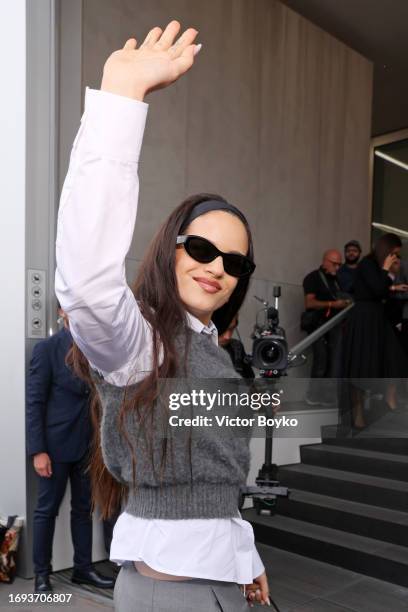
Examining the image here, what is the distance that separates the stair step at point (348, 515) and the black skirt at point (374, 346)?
110 cm

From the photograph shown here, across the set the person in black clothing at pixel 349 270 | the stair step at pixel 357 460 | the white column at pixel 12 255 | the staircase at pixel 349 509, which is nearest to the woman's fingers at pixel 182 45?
the white column at pixel 12 255

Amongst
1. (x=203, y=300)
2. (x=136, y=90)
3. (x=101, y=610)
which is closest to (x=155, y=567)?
(x=203, y=300)

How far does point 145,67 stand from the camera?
2.47 ft

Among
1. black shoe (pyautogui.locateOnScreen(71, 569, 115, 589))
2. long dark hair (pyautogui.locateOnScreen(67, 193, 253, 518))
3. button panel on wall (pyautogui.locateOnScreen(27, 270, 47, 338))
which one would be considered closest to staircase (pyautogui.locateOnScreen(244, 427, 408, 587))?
black shoe (pyautogui.locateOnScreen(71, 569, 115, 589))

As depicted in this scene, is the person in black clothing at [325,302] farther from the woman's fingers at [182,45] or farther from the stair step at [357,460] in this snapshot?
the woman's fingers at [182,45]

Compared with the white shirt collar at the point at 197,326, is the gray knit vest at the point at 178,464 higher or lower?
lower

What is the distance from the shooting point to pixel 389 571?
348 centimetres

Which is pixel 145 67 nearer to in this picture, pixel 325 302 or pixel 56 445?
pixel 56 445

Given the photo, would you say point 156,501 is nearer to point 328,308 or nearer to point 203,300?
point 203,300

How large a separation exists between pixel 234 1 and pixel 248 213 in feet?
6.57

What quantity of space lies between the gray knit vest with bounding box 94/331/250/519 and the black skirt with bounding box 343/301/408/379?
4.03 metres

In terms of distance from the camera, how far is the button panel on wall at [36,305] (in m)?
3.61

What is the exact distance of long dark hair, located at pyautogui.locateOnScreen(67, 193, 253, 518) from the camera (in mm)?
857

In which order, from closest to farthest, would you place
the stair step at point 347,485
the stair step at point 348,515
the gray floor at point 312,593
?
the gray floor at point 312,593 < the stair step at point 348,515 < the stair step at point 347,485
